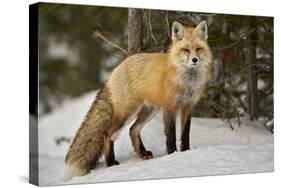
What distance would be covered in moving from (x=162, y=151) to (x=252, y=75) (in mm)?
1384

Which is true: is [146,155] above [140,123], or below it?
below

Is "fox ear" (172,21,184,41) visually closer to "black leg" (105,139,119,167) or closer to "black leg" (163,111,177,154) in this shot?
"black leg" (163,111,177,154)

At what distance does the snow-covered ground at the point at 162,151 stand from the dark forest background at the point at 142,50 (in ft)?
0.40

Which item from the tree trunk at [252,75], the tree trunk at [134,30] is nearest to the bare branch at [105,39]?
the tree trunk at [134,30]

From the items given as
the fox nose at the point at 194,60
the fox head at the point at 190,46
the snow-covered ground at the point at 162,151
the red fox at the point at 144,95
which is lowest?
the snow-covered ground at the point at 162,151

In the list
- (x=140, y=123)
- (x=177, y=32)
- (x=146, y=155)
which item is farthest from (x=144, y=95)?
(x=177, y=32)

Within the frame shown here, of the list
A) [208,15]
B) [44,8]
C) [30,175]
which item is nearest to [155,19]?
[208,15]

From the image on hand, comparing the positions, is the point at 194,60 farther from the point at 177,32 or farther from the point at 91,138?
the point at 91,138

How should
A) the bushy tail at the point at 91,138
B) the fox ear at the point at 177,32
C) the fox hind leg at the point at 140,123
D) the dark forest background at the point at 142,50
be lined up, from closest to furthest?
the dark forest background at the point at 142,50, the bushy tail at the point at 91,138, the fox hind leg at the point at 140,123, the fox ear at the point at 177,32

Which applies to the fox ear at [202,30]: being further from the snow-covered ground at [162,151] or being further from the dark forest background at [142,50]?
the snow-covered ground at [162,151]

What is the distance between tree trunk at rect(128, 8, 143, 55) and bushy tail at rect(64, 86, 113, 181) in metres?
0.48

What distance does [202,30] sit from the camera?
582cm

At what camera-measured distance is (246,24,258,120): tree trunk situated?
6.35 m

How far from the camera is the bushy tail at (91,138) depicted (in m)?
5.44
